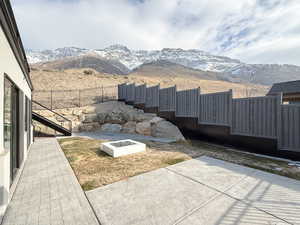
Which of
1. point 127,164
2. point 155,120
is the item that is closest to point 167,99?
point 155,120

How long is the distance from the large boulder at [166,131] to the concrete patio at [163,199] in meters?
5.35

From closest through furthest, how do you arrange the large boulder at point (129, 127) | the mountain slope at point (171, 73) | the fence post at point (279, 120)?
the fence post at point (279, 120), the large boulder at point (129, 127), the mountain slope at point (171, 73)

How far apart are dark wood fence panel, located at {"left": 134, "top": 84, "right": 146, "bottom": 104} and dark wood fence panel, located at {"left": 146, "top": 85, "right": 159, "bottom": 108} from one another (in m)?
0.54

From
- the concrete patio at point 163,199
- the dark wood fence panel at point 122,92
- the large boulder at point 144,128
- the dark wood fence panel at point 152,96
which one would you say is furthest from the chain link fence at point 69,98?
the concrete patio at point 163,199

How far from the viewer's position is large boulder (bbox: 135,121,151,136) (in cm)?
1137

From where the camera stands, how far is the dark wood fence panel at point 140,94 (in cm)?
1303

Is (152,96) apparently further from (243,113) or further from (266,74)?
(266,74)

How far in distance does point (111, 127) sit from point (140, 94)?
4059mm

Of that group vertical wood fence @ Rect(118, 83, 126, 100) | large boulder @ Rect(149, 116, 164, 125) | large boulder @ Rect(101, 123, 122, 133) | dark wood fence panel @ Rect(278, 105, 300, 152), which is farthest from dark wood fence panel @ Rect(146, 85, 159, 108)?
dark wood fence panel @ Rect(278, 105, 300, 152)

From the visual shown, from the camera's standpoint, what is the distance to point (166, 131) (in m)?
10.3

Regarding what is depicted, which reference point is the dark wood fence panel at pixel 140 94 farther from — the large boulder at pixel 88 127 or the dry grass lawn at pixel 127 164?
the dry grass lawn at pixel 127 164

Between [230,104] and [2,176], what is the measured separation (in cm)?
843

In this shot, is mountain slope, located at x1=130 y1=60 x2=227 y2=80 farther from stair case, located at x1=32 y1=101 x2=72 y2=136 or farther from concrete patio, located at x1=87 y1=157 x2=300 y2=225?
concrete patio, located at x1=87 y1=157 x2=300 y2=225

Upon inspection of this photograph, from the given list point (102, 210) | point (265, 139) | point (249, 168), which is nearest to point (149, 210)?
point (102, 210)
